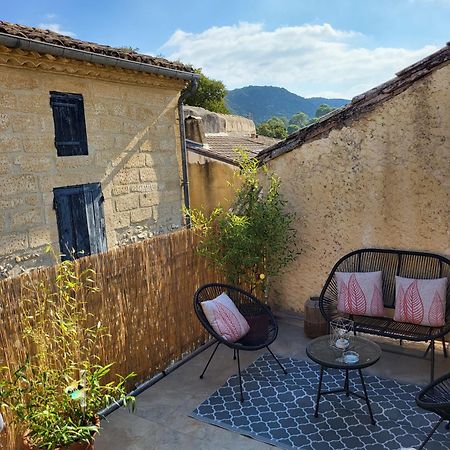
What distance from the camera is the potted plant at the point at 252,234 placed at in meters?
5.45

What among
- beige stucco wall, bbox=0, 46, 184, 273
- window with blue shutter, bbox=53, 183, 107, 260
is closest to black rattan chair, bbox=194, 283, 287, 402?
window with blue shutter, bbox=53, 183, 107, 260

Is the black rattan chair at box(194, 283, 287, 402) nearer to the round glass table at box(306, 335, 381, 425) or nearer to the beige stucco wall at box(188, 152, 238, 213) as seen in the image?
the round glass table at box(306, 335, 381, 425)

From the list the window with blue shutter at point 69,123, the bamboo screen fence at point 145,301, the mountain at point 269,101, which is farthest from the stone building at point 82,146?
the mountain at point 269,101

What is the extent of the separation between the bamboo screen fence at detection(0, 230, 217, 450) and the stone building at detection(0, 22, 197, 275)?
1476mm

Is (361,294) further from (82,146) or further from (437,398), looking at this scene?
(82,146)

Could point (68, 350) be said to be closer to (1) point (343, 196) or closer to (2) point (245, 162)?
(2) point (245, 162)

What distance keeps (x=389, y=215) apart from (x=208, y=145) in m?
6.12

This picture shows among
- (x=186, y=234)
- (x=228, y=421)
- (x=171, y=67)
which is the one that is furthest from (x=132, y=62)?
(x=228, y=421)

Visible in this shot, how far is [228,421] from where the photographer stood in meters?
4.04

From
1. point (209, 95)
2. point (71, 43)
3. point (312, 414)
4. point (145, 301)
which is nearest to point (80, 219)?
point (71, 43)

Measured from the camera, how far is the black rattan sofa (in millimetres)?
4715

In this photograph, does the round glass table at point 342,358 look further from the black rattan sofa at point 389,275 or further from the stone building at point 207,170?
the stone building at point 207,170

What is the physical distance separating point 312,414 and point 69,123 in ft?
17.7

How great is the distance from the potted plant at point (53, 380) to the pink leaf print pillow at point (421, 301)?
3.15 metres
